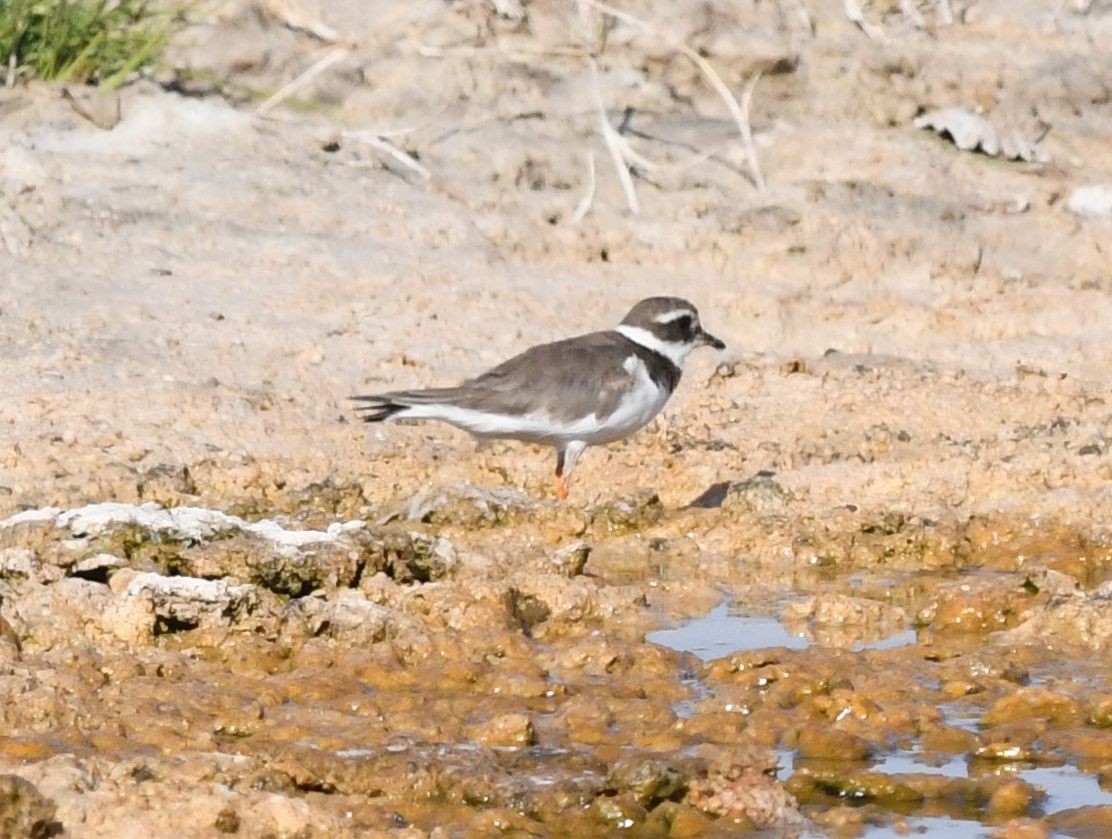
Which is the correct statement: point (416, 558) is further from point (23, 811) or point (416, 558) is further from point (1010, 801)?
point (23, 811)

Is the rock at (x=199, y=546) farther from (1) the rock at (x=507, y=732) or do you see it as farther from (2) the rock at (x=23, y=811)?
(2) the rock at (x=23, y=811)

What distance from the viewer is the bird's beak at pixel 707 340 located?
9696 mm

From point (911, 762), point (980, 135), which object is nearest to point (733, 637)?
point (911, 762)

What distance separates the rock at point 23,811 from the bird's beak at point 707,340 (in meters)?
5.26

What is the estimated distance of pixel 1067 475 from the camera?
27.9 ft

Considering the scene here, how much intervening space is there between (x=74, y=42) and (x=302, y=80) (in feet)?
3.55

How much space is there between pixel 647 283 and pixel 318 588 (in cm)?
430

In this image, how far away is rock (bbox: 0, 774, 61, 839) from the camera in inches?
186

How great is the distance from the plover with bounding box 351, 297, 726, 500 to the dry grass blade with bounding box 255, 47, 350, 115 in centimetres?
242

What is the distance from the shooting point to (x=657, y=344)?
9344 mm

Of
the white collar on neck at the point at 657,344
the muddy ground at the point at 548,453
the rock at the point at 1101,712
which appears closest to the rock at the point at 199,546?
the muddy ground at the point at 548,453

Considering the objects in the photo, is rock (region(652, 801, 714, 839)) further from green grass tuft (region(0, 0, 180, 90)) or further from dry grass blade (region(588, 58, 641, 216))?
green grass tuft (region(0, 0, 180, 90))

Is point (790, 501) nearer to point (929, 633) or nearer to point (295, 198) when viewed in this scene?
point (929, 633)

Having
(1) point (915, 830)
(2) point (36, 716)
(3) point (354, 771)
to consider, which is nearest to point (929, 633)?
(1) point (915, 830)
